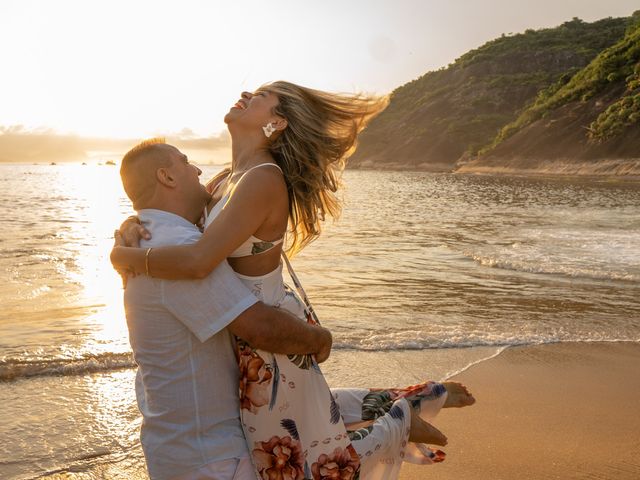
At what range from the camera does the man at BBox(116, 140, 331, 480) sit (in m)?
2.09

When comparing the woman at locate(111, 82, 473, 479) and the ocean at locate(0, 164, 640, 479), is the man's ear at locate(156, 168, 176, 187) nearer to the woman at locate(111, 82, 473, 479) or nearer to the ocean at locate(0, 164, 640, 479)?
the woman at locate(111, 82, 473, 479)

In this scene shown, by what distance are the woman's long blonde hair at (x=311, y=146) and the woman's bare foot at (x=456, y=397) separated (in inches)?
36.3

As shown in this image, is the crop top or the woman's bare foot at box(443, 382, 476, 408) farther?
the woman's bare foot at box(443, 382, 476, 408)

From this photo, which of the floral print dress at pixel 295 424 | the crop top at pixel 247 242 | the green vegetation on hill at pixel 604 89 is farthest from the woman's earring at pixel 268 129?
the green vegetation on hill at pixel 604 89

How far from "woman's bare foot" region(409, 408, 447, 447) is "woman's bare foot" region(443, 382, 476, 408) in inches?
7.2

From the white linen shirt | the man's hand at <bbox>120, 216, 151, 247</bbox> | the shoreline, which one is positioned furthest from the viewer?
the shoreline

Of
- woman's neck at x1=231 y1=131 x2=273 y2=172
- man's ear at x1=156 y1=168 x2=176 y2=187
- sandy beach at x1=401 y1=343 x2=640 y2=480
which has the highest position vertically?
woman's neck at x1=231 y1=131 x2=273 y2=172

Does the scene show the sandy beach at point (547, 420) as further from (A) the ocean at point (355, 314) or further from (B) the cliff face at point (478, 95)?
(B) the cliff face at point (478, 95)

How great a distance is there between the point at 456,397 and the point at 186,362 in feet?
4.37

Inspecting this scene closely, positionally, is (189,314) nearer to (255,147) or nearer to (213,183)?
(255,147)

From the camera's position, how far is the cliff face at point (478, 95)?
101 meters

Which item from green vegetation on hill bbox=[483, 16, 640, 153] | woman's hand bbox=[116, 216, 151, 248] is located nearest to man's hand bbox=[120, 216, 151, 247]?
woman's hand bbox=[116, 216, 151, 248]

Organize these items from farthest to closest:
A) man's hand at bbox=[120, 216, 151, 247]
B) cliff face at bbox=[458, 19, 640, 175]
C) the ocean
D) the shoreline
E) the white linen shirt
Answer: cliff face at bbox=[458, 19, 640, 175] < the shoreline < the ocean < man's hand at bbox=[120, 216, 151, 247] < the white linen shirt

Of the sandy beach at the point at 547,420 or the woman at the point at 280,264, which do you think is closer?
the woman at the point at 280,264
